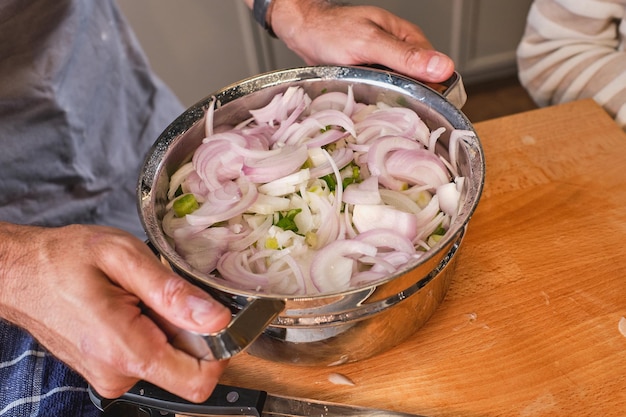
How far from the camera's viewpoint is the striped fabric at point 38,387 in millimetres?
843

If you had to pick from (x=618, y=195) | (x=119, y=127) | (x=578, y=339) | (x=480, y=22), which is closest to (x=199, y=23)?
(x=119, y=127)

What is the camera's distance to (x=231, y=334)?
572 millimetres

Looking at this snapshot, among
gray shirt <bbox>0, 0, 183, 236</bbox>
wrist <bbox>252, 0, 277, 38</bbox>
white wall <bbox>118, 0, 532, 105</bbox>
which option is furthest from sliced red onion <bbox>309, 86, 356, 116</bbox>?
white wall <bbox>118, 0, 532, 105</bbox>

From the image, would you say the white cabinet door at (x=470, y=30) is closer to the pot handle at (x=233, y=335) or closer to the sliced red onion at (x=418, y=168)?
the sliced red onion at (x=418, y=168)

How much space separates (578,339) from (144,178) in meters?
0.59

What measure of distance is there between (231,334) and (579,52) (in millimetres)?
958

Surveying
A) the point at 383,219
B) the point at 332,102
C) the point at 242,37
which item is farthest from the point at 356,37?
the point at 242,37

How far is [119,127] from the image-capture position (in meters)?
1.33

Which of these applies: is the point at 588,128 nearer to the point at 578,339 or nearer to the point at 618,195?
the point at 618,195

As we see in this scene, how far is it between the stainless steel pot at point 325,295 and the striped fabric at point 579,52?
0.38 m

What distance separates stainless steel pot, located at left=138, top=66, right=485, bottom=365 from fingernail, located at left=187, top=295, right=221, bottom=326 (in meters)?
0.02

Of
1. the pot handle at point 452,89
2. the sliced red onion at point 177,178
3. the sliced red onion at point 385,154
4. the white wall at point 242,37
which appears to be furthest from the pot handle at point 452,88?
the white wall at point 242,37

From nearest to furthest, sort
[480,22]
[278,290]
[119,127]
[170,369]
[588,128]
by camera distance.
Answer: [170,369] < [278,290] < [588,128] < [119,127] < [480,22]

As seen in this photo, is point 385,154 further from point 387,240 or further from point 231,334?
point 231,334
